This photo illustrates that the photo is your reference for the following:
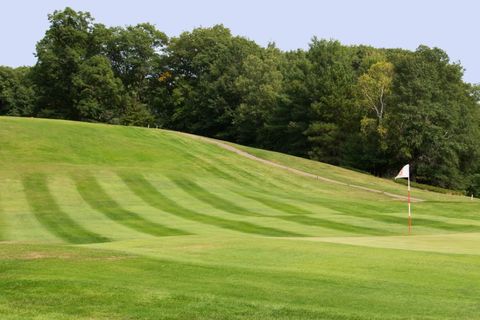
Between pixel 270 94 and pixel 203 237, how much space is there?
7364 centimetres

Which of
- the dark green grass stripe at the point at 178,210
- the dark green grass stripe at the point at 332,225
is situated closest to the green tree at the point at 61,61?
the dark green grass stripe at the point at 178,210

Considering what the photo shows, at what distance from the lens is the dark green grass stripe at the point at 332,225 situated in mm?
28548

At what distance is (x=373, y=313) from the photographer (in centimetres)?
907

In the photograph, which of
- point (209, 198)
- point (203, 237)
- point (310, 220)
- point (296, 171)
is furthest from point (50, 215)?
point (296, 171)

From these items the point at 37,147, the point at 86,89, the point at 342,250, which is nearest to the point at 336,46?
the point at 86,89

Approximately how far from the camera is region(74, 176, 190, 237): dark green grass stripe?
27261 millimetres

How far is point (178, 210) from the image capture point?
116ft

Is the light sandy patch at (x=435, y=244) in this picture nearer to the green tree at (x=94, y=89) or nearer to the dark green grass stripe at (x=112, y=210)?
the dark green grass stripe at (x=112, y=210)

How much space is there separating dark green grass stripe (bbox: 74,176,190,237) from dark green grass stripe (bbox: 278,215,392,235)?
732 cm

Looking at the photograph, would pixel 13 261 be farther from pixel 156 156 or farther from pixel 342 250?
pixel 156 156

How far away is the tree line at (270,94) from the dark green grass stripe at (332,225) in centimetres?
3997

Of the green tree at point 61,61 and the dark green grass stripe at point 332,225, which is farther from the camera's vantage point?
the green tree at point 61,61

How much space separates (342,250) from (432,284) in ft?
15.9

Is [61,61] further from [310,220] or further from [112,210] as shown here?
[310,220]
